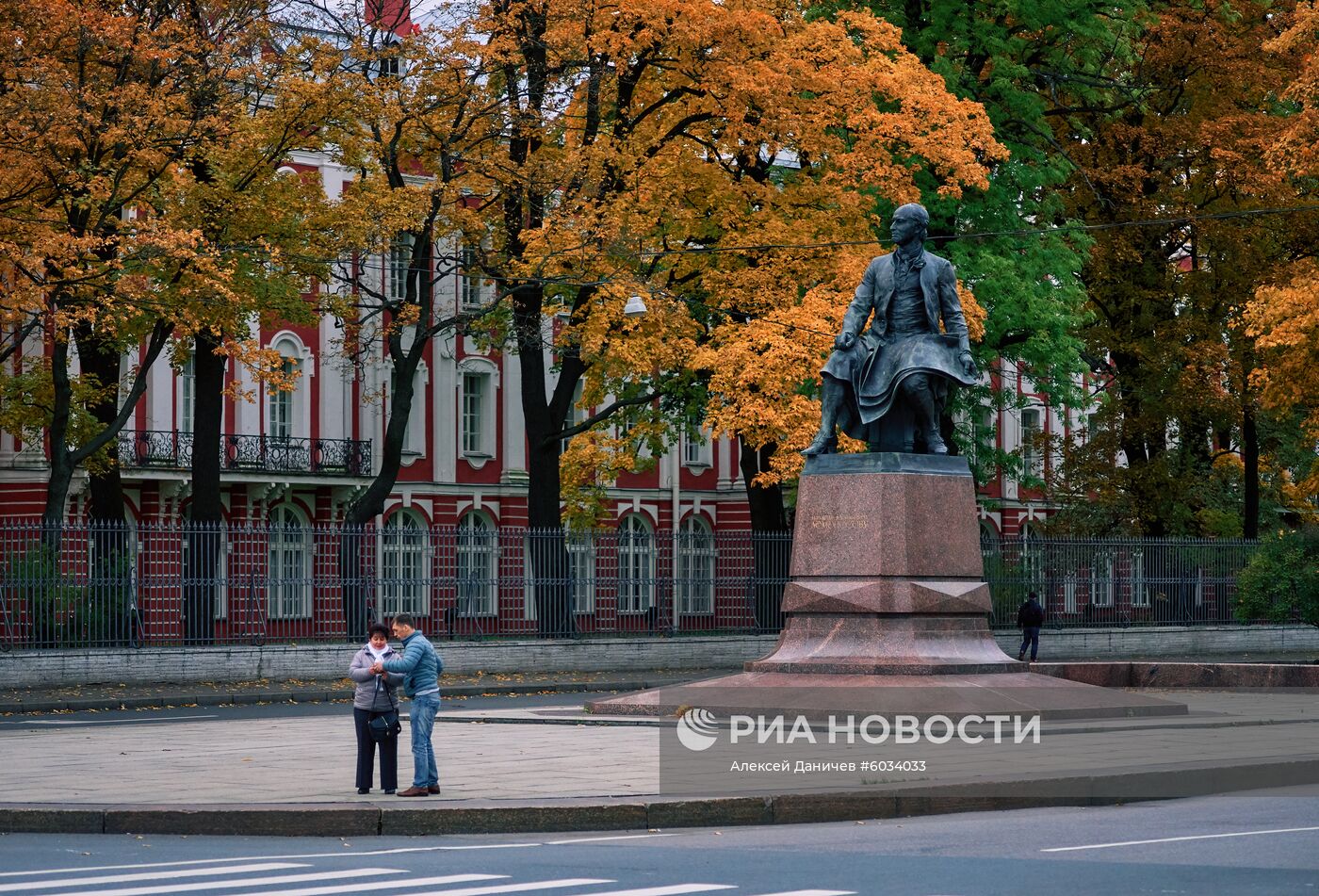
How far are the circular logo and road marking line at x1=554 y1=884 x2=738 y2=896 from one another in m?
7.31

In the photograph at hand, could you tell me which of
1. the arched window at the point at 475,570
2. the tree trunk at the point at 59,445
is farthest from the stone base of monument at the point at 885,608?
the tree trunk at the point at 59,445

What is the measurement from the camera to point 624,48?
36562 millimetres

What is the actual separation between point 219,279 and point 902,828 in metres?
21.1

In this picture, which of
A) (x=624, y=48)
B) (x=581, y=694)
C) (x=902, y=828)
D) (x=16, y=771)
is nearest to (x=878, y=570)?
(x=902, y=828)

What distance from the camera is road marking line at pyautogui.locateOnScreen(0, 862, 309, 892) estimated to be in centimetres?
1082

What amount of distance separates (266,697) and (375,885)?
20826mm

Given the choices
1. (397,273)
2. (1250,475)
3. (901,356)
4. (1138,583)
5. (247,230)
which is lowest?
(1138,583)

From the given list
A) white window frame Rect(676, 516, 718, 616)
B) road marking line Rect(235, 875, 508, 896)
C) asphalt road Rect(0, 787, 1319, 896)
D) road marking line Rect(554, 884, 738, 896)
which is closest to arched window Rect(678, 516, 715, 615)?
white window frame Rect(676, 516, 718, 616)

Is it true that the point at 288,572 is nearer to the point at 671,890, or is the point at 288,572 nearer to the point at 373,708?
the point at 373,708

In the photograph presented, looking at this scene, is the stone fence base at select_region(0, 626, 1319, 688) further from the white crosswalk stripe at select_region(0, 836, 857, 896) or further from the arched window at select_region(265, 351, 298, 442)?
the white crosswalk stripe at select_region(0, 836, 857, 896)

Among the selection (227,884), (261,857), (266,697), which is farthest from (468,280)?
(227,884)

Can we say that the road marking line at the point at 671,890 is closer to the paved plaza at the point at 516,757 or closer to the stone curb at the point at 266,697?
the paved plaza at the point at 516,757

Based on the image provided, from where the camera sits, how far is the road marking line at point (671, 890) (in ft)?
33.8

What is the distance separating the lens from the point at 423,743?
14.4 m
